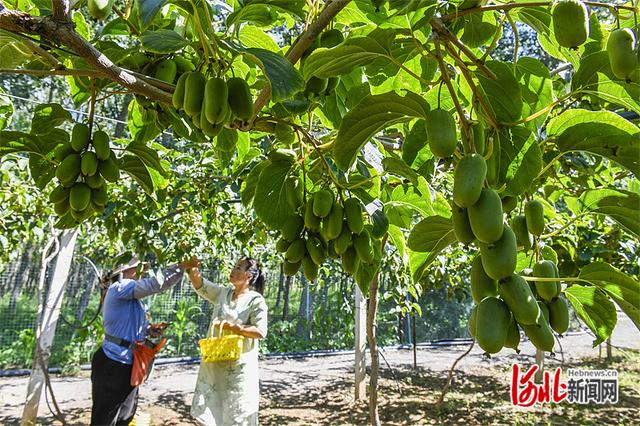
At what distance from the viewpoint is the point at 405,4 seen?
0.57 meters

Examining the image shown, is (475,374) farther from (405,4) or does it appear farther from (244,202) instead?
(405,4)

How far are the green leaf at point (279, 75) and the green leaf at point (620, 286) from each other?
1.63 ft

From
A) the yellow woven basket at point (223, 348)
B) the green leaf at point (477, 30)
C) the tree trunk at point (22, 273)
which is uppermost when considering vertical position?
the tree trunk at point (22, 273)

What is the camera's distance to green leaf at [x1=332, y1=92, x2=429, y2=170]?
637 millimetres

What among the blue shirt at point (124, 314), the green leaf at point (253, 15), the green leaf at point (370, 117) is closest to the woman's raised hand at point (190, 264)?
the blue shirt at point (124, 314)

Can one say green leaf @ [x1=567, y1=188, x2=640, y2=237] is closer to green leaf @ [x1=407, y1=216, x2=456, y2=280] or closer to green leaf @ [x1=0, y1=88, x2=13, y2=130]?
green leaf @ [x1=407, y1=216, x2=456, y2=280]

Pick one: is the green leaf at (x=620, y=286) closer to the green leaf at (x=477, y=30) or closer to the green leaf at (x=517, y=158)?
the green leaf at (x=517, y=158)

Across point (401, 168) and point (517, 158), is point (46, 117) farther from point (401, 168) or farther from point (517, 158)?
point (517, 158)

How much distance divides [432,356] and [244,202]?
28.6 ft

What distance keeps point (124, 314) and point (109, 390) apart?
545 mm

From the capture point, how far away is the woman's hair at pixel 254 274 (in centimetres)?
359

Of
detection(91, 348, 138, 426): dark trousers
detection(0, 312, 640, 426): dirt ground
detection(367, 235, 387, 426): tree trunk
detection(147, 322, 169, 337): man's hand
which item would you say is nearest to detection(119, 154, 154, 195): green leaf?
detection(367, 235, 387, 426): tree trunk

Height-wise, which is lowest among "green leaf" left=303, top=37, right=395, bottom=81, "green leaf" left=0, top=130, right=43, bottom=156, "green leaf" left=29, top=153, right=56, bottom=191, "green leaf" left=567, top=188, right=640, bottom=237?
"green leaf" left=567, top=188, right=640, bottom=237

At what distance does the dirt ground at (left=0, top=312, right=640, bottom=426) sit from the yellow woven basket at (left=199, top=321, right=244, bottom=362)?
1772 mm
